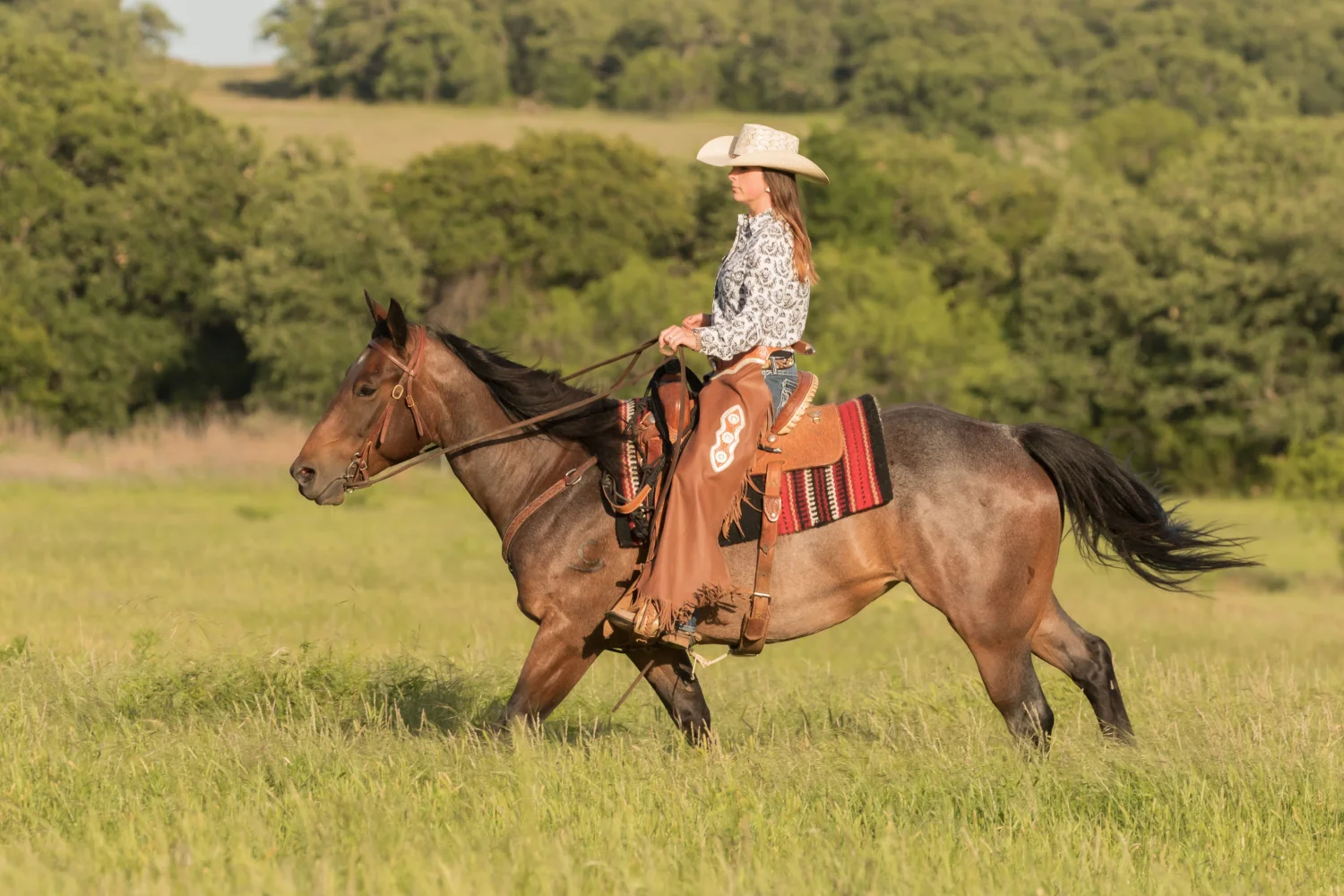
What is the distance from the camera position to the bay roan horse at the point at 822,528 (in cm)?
714

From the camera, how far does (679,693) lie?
7664mm

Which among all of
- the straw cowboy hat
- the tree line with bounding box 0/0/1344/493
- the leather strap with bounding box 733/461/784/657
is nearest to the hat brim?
the straw cowboy hat

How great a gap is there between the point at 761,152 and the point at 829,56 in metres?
106

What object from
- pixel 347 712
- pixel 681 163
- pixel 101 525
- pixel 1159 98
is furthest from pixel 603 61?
pixel 347 712

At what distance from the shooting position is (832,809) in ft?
19.9

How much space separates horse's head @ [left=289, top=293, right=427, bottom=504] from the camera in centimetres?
724

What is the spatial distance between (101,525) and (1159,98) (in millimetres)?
92715

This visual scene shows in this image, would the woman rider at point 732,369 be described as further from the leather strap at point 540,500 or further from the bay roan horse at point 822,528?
the leather strap at point 540,500

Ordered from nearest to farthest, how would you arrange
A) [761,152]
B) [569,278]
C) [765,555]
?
[761,152], [765,555], [569,278]

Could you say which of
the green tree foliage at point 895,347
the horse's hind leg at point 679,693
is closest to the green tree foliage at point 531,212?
the green tree foliage at point 895,347

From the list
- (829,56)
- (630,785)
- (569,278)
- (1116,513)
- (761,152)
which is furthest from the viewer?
(829,56)

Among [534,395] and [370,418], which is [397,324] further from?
[534,395]

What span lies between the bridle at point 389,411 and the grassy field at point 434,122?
214 ft

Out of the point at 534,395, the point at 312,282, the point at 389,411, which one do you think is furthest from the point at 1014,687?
the point at 312,282
